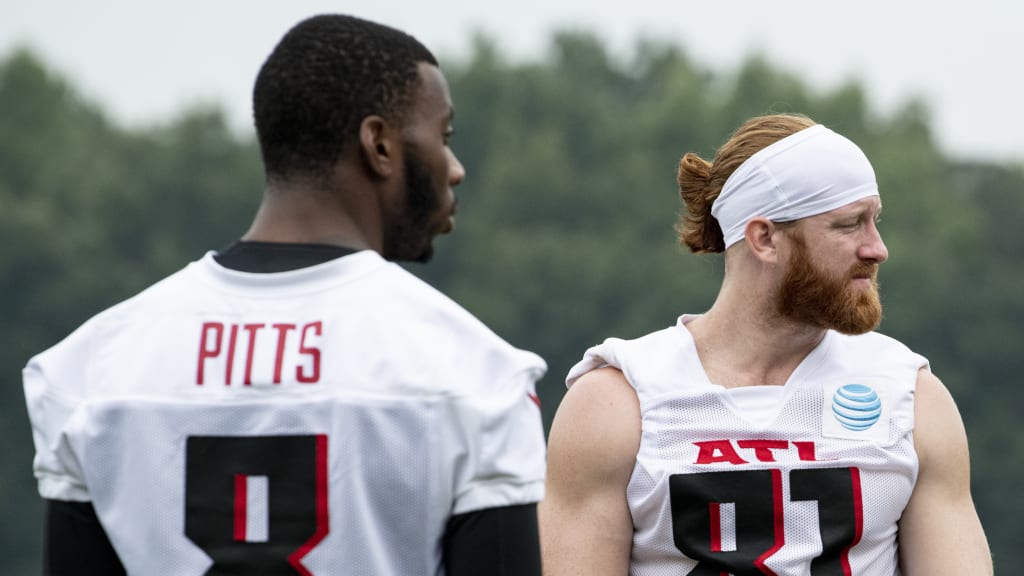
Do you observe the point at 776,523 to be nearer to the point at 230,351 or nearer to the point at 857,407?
the point at 857,407

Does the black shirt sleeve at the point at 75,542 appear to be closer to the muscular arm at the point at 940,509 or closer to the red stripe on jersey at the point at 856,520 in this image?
Answer: the red stripe on jersey at the point at 856,520

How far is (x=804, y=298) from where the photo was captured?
18.4 ft

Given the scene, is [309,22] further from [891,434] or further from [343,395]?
[891,434]

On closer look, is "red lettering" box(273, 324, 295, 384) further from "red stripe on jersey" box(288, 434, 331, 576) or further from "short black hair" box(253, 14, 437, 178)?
"short black hair" box(253, 14, 437, 178)

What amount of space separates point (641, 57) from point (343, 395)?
8407 centimetres

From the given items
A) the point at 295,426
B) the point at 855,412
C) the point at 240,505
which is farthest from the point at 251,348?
the point at 855,412

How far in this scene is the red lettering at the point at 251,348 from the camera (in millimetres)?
3818

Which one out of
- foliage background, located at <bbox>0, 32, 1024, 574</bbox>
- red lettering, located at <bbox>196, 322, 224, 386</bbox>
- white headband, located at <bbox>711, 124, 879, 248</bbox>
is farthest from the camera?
foliage background, located at <bbox>0, 32, 1024, 574</bbox>

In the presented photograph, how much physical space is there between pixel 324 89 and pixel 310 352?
49cm

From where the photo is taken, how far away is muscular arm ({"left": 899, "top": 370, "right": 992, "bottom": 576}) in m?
5.39

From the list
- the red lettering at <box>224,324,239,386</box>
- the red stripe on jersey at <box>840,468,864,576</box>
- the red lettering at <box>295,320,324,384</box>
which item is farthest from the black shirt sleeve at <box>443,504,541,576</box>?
the red stripe on jersey at <box>840,468,864,576</box>

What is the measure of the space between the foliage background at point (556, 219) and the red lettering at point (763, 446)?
167ft

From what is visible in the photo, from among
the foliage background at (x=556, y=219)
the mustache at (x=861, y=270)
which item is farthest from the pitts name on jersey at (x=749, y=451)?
the foliage background at (x=556, y=219)

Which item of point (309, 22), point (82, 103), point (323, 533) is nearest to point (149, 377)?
point (323, 533)
